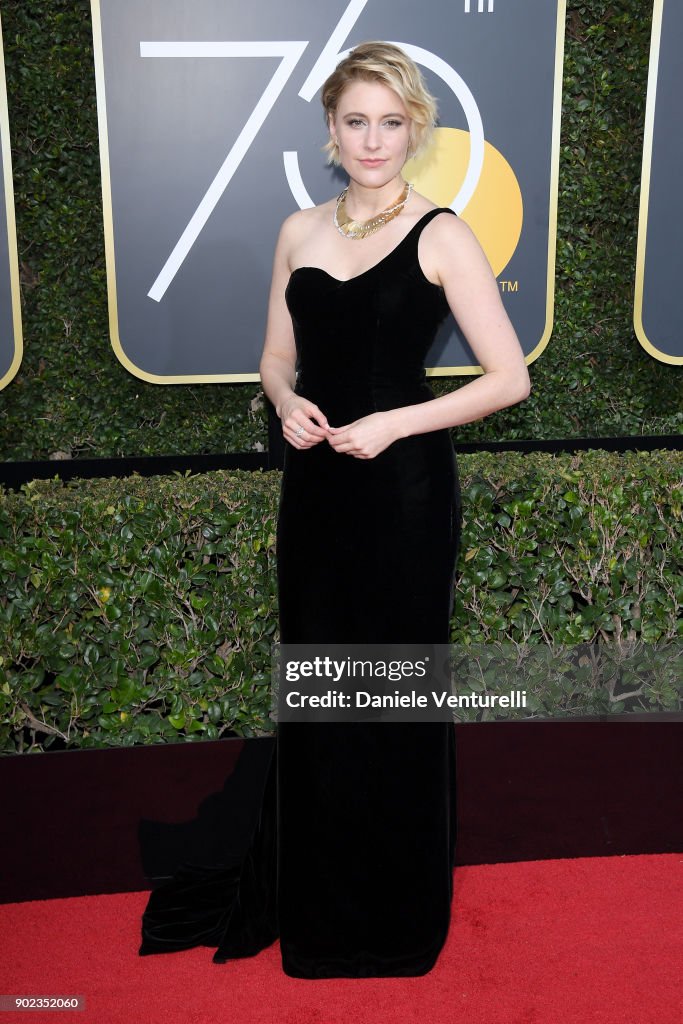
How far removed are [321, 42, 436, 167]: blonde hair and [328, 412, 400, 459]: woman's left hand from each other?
0.74 m

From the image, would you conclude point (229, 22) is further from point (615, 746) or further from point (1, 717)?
point (615, 746)

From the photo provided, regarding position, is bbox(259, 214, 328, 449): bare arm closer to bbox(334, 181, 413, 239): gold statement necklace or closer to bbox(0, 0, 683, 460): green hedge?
bbox(334, 181, 413, 239): gold statement necklace

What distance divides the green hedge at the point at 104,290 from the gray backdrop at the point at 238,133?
0.70 meters

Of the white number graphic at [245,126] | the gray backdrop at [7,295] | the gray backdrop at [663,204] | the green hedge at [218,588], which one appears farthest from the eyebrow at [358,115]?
the gray backdrop at [663,204]

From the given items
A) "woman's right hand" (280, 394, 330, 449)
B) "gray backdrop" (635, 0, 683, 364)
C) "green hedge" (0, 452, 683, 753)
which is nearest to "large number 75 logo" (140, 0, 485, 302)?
"gray backdrop" (635, 0, 683, 364)

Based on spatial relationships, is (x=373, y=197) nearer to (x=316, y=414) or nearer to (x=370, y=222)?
(x=370, y=222)

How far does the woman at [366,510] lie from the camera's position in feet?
7.87

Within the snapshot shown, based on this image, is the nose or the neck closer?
the nose

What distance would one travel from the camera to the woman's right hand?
242cm

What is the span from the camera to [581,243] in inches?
220

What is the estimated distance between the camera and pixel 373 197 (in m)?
2.49

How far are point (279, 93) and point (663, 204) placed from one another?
2126 millimetres

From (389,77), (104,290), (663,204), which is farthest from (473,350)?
(104,290)

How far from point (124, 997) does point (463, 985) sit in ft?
3.08
